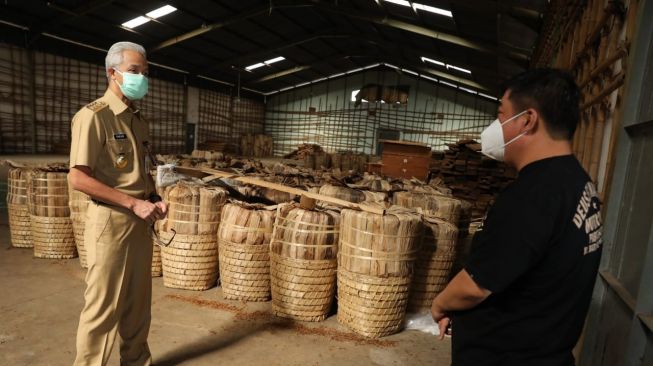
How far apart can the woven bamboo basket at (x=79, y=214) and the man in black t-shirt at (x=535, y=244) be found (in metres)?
4.13

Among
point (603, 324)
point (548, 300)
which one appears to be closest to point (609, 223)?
point (603, 324)

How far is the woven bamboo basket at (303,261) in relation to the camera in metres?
3.17

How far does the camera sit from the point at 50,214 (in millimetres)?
4250

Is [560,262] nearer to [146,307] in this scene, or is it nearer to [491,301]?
[491,301]

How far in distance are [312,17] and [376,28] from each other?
8.23 feet

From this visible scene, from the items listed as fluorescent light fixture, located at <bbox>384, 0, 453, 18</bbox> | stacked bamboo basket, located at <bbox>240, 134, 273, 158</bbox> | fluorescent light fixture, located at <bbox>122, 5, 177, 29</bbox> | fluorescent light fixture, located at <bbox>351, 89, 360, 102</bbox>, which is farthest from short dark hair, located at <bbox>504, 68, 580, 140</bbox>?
fluorescent light fixture, located at <bbox>351, 89, 360, 102</bbox>

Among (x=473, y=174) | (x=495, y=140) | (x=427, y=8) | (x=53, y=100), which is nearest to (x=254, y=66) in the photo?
(x=53, y=100)

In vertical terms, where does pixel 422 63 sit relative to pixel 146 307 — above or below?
above

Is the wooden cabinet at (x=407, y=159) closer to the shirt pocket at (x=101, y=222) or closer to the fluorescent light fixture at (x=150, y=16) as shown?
the fluorescent light fixture at (x=150, y=16)

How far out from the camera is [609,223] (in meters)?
2.11

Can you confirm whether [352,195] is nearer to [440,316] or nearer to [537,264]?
[440,316]

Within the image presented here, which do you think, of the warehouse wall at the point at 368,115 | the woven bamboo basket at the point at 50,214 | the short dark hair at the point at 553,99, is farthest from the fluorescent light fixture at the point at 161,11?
the short dark hair at the point at 553,99

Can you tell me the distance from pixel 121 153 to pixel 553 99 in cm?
228

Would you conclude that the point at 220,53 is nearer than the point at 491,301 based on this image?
No
